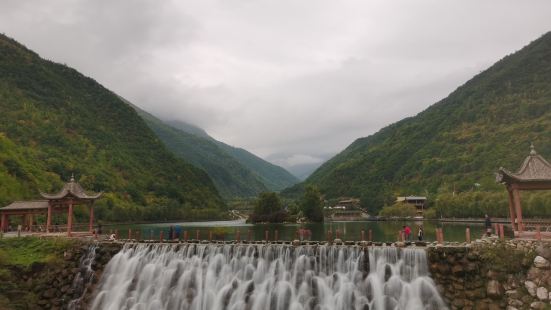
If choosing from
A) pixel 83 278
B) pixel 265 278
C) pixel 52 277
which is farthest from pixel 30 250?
pixel 265 278

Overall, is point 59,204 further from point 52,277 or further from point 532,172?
point 532,172

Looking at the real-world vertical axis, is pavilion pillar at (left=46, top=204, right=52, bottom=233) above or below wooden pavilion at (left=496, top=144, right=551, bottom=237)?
below

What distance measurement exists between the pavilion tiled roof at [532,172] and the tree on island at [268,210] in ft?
271

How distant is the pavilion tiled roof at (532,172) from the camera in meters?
21.5

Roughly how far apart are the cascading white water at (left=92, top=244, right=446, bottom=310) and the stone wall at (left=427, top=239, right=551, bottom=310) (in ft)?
3.04

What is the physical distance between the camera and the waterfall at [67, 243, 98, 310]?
2595cm

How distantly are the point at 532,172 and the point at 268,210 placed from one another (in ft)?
281

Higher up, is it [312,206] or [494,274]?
[312,206]

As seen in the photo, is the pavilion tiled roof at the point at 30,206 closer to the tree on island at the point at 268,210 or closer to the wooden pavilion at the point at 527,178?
the wooden pavilion at the point at 527,178

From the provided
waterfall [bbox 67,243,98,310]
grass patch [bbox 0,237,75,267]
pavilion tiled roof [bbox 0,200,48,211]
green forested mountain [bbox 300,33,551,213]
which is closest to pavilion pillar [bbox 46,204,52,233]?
pavilion tiled roof [bbox 0,200,48,211]

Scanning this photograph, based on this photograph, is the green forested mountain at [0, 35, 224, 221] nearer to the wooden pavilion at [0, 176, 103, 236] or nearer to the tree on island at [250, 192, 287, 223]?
the wooden pavilion at [0, 176, 103, 236]

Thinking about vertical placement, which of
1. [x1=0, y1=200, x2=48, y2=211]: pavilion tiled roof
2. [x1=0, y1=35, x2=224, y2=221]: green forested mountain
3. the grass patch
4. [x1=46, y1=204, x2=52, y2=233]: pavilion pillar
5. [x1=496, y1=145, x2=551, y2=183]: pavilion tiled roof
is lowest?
the grass patch

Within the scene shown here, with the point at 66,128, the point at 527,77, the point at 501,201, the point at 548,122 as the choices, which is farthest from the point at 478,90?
the point at 66,128

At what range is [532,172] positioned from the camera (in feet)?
71.8
